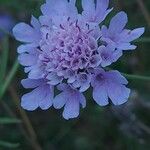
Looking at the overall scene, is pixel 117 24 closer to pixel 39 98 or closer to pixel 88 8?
pixel 88 8

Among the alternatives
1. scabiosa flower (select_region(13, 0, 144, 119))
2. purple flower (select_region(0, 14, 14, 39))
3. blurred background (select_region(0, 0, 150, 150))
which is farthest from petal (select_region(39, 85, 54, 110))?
purple flower (select_region(0, 14, 14, 39))

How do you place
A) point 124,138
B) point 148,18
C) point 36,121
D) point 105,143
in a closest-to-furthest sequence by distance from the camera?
point 148,18 → point 124,138 → point 105,143 → point 36,121

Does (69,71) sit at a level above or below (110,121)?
above

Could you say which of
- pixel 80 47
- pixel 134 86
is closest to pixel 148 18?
pixel 134 86

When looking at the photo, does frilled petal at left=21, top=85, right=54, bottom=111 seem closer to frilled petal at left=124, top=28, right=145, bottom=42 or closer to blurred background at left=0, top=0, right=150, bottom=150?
frilled petal at left=124, top=28, right=145, bottom=42

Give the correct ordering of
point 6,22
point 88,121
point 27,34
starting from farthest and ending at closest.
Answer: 1. point 6,22
2. point 88,121
3. point 27,34

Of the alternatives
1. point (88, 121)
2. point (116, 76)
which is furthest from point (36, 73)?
point (88, 121)

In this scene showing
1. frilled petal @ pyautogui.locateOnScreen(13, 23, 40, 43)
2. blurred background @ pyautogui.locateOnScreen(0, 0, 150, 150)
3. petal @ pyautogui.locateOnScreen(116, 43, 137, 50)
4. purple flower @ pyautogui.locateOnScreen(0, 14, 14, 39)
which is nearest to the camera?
petal @ pyautogui.locateOnScreen(116, 43, 137, 50)

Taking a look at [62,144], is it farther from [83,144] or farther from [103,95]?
[103,95]
